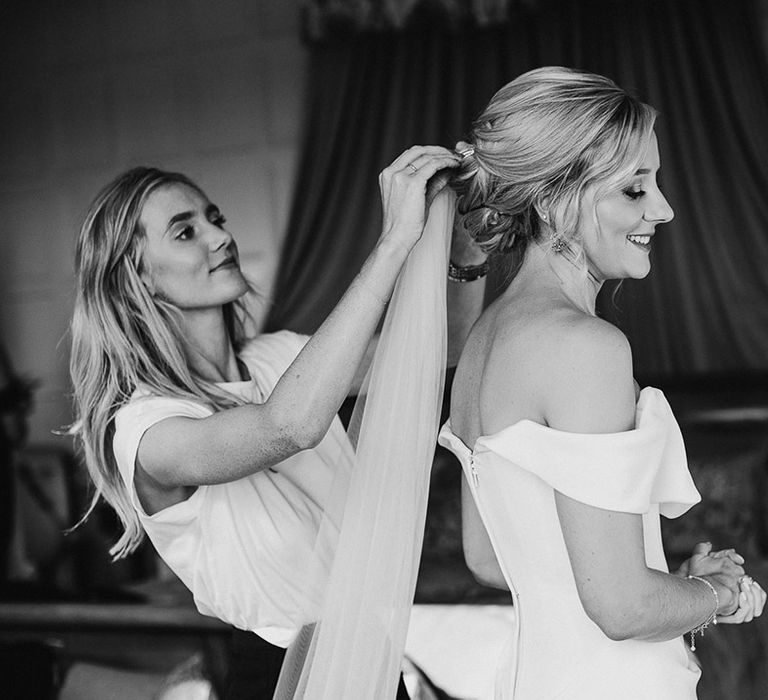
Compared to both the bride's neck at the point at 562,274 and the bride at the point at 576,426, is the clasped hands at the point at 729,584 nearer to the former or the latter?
the bride at the point at 576,426

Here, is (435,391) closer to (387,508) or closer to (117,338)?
(387,508)

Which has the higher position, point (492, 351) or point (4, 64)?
point (4, 64)

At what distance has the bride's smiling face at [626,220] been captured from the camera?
151cm

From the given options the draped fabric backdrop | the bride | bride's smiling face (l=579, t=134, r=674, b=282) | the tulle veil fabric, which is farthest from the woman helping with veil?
the draped fabric backdrop

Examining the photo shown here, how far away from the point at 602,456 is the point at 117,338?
1.06m

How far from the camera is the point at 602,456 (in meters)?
1.35

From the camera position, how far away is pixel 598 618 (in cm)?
139

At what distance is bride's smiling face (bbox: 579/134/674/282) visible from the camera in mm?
1509

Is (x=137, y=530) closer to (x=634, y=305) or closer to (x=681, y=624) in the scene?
(x=681, y=624)

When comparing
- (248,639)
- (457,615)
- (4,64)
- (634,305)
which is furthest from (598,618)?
(4,64)

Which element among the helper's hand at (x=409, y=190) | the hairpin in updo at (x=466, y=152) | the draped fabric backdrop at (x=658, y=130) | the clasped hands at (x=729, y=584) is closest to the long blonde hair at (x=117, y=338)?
the helper's hand at (x=409, y=190)

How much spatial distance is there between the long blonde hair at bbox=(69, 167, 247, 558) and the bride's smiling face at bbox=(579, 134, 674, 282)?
2.74 feet

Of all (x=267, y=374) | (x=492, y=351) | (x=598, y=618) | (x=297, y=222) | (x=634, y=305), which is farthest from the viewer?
(x=297, y=222)

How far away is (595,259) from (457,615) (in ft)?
6.66
